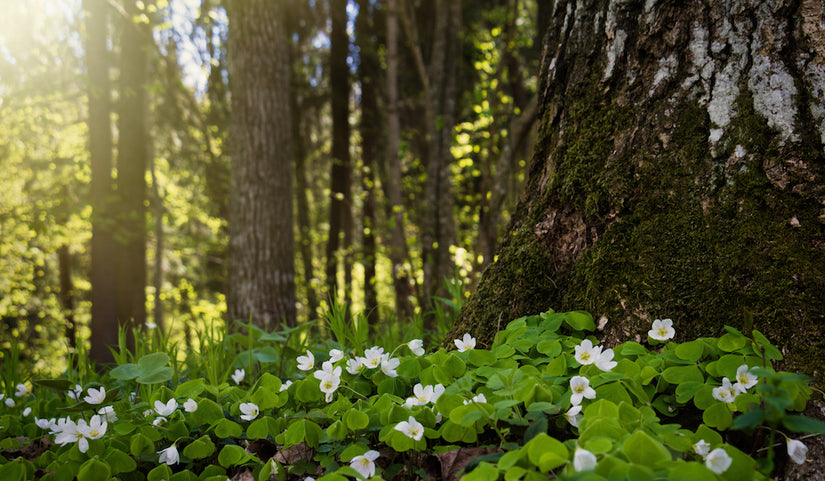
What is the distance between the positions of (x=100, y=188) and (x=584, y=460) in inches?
359

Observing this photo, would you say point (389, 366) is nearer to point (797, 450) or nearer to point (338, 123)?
point (797, 450)

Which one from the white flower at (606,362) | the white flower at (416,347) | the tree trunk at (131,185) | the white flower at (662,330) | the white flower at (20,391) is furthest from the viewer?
the tree trunk at (131,185)

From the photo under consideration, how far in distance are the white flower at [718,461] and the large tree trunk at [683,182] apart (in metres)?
0.45

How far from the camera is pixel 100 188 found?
800 centimetres

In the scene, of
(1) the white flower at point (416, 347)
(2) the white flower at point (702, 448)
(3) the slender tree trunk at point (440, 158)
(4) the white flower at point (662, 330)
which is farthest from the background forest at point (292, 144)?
(2) the white flower at point (702, 448)

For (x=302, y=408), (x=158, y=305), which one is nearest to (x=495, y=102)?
(x=302, y=408)

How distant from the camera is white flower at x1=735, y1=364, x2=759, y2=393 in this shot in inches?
46.4

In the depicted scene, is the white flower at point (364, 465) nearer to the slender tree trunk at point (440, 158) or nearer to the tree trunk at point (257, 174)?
the tree trunk at point (257, 174)

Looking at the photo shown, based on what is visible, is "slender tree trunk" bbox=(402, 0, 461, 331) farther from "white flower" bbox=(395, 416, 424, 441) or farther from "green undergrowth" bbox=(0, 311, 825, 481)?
"white flower" bbox=(395, 416, 424, 441)

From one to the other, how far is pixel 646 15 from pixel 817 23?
0.52 m

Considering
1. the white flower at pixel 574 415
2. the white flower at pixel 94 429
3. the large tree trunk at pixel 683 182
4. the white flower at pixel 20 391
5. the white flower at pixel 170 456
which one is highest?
the large tree trunk at pixel 683 182

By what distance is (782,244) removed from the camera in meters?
1.41

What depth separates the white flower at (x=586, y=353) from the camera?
1.35 metres

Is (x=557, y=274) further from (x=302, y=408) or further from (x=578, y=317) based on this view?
(x=302, y=408)
